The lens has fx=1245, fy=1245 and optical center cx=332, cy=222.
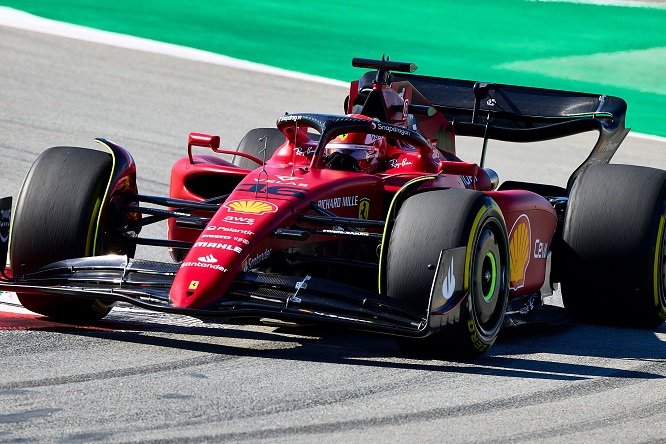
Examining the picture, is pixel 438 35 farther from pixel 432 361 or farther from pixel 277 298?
pixel 277 298

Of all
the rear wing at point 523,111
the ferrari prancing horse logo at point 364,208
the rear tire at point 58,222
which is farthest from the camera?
the rear wing at point 523,111

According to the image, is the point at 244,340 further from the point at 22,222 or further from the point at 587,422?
the point at 587,422

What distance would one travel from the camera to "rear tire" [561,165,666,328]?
799 centimetres

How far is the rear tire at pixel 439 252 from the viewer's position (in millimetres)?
6402

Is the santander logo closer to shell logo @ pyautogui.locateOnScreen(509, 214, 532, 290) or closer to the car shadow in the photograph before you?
the car shadow

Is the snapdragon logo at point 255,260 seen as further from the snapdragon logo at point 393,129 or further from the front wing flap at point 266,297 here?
the snapdragon logo at point 393,129

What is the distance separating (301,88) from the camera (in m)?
19.3

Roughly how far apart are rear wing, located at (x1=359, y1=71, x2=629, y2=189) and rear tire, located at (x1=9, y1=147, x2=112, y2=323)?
303cm

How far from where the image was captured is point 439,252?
6.40m

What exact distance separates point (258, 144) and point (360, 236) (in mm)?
3291

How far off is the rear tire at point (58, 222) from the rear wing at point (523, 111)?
9.92ft

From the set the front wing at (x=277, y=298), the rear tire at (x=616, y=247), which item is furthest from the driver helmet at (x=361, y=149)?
the front wing at (x=277, y=298)

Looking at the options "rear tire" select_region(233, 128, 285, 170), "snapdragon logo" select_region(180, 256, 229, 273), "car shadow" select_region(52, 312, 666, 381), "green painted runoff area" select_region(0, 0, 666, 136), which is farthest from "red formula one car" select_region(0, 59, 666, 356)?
"green painted runoff area" select_region(0, 0, 666, 136)

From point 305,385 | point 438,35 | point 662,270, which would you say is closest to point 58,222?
point 305,385
